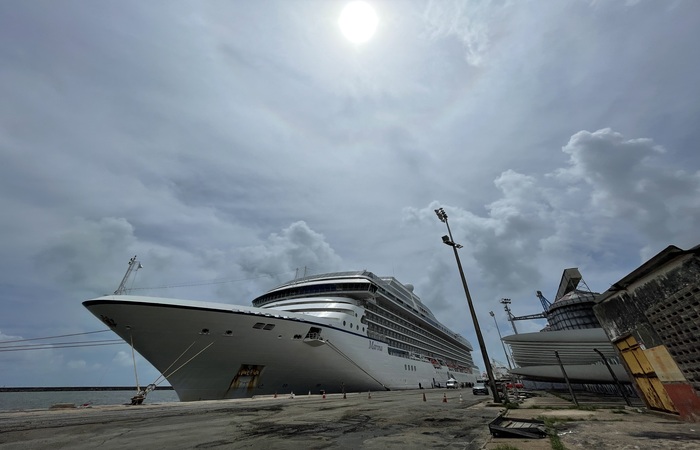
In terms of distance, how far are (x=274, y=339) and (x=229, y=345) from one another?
3.23 meters

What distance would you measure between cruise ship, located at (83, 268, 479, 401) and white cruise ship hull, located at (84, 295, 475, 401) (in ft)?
0.21

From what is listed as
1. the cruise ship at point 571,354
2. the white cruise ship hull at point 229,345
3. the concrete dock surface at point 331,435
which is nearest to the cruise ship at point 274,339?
the white cruise ship hull at point 229,345

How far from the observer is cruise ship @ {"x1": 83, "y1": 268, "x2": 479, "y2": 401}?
19359 millimetres

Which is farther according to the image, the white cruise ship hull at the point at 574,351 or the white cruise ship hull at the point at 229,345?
the white cruise ship hull at the point at 574,351

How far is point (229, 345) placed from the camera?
822 inches

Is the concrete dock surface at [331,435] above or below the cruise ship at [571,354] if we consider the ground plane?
below

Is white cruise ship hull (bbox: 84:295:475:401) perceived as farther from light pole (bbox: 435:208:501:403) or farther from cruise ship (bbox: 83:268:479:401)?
light pole (bbox: 435:208:501:403)

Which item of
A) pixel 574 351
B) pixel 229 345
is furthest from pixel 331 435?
pixel 574 351

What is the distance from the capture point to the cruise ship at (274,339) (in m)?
19.4

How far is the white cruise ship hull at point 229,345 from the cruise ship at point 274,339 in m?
0.06

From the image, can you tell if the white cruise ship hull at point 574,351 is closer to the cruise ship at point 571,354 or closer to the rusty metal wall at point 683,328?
the cruise ship at point 571,354

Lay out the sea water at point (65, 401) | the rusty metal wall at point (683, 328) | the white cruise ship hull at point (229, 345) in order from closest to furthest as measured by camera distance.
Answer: the rusty metal wall at point (683, 328)
the white cruise ship hull at point (229, 345)
the sea water at point (65, 401)

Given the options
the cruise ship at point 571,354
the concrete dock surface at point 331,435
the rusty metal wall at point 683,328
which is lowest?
the concrete dock surface at point 331,435

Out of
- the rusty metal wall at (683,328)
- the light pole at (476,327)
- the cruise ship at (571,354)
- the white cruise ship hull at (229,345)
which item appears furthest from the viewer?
the cruise ship at (571,354)
